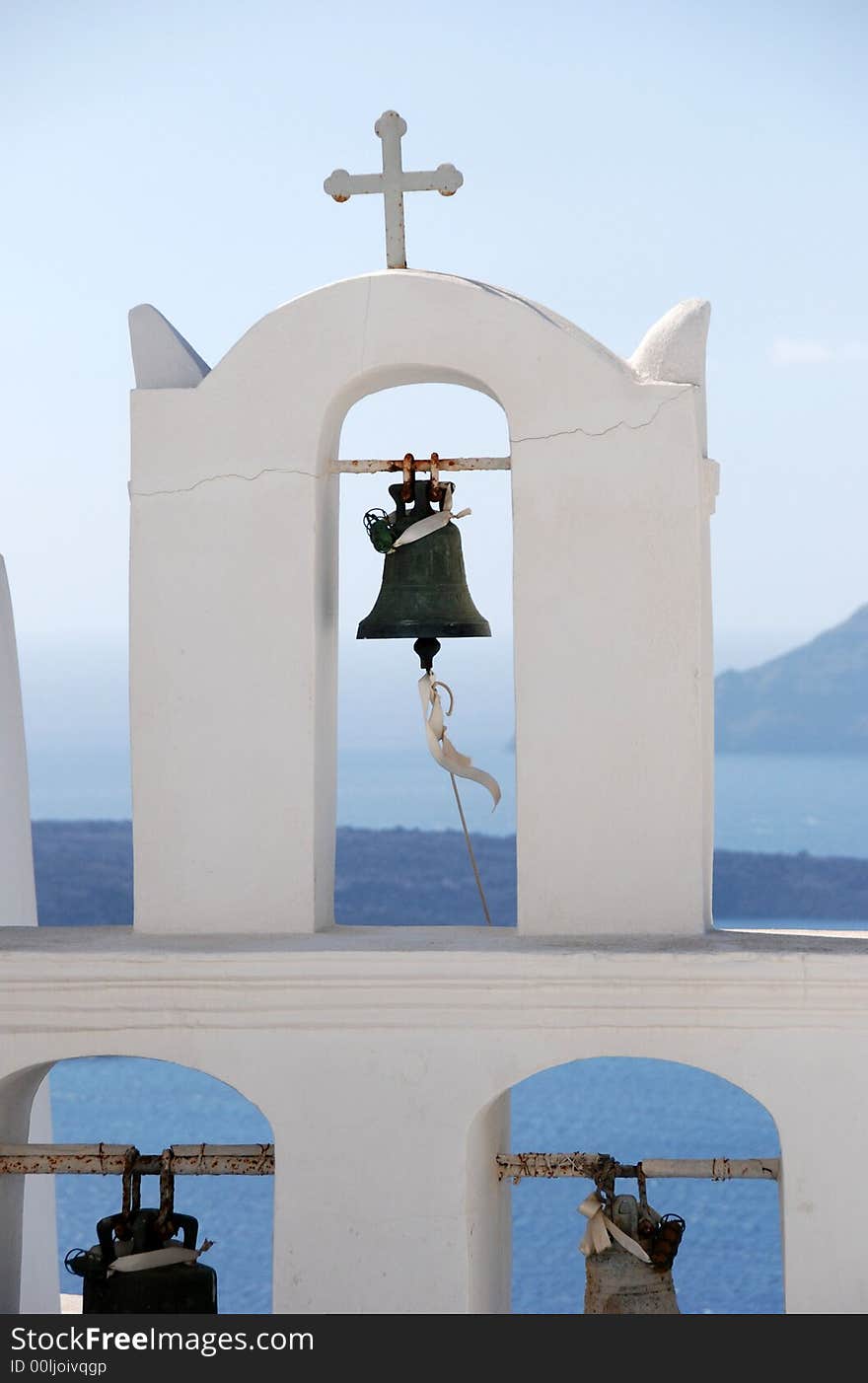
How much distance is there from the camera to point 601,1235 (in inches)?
Result: 155

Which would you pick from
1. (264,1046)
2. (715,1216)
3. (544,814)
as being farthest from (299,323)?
(715,1216)

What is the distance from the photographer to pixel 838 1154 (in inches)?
147

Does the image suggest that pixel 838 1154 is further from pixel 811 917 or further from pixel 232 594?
pixel 811 917

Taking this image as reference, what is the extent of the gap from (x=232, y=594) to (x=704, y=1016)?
4.61ft

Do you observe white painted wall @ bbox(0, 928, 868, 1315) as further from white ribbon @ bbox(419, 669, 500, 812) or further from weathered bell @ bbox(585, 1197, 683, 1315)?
white ribbon @ bbox(419, 669, 500, 812)

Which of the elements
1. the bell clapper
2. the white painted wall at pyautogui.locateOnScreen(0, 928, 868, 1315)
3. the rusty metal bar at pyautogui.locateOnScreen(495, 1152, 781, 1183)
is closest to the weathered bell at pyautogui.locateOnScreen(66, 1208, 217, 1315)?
the white painted wall at pyautogui.locateOnScreen(0, 928, 868, 1315)

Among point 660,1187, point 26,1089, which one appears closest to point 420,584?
point 26,1089

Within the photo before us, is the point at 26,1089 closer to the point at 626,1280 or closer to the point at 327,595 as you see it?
the point at 327,595

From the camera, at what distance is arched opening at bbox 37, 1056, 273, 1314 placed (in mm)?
10656

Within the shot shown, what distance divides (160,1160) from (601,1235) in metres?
0.95

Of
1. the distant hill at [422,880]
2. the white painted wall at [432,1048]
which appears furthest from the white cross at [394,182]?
the distant hill at [422,880]

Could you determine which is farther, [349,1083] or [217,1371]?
[349,1083]

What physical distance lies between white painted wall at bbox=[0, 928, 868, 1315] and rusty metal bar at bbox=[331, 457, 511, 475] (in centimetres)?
110

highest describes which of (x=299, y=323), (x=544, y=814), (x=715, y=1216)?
(x=299, y=323)
